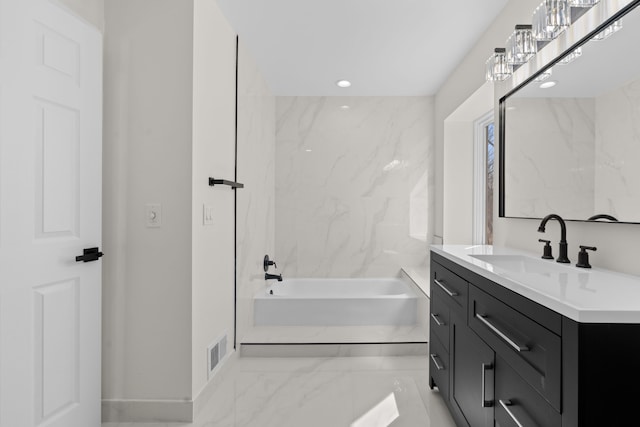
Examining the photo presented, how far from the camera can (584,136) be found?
157cm

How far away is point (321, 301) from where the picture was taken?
3234 millimetres

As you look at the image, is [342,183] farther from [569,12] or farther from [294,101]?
[569,12]

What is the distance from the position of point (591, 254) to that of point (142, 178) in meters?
2.12

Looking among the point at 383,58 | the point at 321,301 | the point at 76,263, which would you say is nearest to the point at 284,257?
the point at 321,301

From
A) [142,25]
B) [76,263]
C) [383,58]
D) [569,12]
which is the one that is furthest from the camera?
[383,58]

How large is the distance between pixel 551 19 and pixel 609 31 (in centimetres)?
24

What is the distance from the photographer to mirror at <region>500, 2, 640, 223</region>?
1339mm

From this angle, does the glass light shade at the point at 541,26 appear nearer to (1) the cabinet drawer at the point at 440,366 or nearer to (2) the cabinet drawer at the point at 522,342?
(2) the cabinet drawer at the point at 522,342

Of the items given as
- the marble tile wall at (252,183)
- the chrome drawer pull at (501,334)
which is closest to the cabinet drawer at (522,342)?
the chrome drawer pull at (501,334)

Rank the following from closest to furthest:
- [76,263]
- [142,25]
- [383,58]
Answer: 1. [76,263]
2. [142,25]
3. [383,58]

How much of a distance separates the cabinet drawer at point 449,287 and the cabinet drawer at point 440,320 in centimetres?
4

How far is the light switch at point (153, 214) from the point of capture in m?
1.93

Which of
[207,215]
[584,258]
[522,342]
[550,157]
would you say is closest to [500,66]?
[550,157]

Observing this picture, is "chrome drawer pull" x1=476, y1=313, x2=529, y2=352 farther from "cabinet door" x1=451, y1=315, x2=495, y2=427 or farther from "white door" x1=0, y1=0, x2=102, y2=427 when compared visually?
"white door" x1=0, y1=0, x2=102, y2=427
